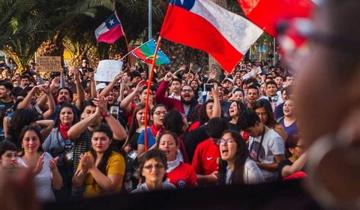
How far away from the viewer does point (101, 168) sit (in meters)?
5.96

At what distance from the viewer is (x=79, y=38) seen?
31172 mm

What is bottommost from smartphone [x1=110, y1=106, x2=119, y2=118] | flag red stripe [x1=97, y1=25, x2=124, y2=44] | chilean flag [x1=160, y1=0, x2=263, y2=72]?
smartphone [x1=110, y1=106, x2=119, y2=118]

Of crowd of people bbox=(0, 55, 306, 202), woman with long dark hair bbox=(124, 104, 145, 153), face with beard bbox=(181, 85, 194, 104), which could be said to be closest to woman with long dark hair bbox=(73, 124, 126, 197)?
crowd of people bbox=(0, 55, 306, 202)

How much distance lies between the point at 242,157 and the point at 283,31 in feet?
16.1

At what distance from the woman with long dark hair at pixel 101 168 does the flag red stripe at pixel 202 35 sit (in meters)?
2.62

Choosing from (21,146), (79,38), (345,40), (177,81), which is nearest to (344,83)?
(345,40)

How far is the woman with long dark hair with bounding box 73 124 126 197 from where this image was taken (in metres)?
5.71

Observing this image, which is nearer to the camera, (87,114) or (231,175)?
(231,175)

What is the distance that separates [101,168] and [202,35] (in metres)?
3.09

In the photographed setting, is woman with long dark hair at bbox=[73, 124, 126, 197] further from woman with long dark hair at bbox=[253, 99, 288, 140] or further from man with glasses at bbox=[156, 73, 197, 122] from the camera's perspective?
man with glasses at bbox=[156, 73, 197, 122]

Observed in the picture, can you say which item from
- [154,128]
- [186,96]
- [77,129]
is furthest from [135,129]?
[186,96]

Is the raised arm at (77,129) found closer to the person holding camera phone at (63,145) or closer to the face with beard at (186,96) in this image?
the person holding camera phone at (63,145)

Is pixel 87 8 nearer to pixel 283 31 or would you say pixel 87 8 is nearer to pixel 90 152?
pixel 90 152

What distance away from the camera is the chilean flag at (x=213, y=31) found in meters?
8.59
